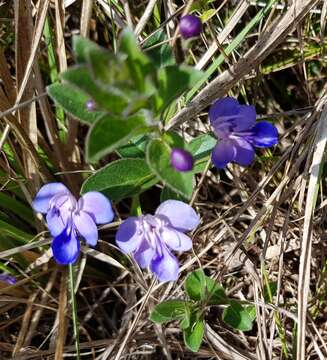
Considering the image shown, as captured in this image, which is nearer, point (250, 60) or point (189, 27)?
point (189, 27)

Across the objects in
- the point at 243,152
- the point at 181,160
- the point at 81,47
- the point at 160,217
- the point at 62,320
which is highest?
the point at 81,47

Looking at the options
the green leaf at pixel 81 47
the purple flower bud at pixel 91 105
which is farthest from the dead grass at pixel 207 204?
the green leaf at pixel 81 47

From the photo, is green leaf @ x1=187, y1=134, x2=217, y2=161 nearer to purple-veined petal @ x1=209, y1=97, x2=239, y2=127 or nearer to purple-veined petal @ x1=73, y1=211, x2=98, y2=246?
purple-veined petal @ x1=209, y1=97, x2=239, y2=127

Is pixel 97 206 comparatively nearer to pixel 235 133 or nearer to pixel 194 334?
pixel 235 133

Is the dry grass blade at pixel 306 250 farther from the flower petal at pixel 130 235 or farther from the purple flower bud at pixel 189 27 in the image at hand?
the purple flower bud at pixel 189 27

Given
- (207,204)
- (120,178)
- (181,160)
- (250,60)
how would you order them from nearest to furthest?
(181,160) → (120,178) → (250,60) → (207,204)

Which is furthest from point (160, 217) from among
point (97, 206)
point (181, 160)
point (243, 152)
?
point (181, 160)

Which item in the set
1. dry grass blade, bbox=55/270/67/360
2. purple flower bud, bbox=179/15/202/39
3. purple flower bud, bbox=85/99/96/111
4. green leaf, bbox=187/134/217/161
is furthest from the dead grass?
purple flower bud, bbox=85/99/96/111

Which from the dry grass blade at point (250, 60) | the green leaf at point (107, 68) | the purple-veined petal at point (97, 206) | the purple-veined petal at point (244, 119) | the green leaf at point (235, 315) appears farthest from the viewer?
the green leaf at point (235, 315)
